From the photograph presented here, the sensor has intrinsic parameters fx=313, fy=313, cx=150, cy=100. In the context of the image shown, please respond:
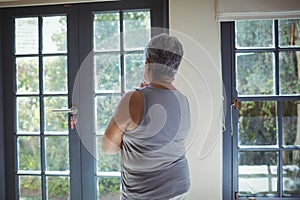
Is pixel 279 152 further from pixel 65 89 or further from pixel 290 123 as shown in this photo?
pixel 65 89

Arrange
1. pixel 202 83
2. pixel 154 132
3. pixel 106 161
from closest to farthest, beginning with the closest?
pixel 154 132
pixel 202 83
pixel 106 161

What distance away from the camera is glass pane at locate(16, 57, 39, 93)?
2.08 metres

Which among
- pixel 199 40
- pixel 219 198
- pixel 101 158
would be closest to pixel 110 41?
pixel 199 40

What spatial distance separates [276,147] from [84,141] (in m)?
1.20

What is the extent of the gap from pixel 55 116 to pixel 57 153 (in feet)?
0.81

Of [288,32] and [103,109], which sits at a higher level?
[288,32]

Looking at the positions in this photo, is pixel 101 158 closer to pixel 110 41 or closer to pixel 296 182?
pixel 110 41

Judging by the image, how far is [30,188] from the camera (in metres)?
2.12

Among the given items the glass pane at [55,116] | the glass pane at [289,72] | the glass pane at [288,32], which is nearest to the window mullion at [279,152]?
the glass pane at [289,72]

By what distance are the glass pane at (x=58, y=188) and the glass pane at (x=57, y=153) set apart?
0.21ft

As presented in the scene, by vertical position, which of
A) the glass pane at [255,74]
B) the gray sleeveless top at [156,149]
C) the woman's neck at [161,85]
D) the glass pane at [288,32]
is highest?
the glass pane at [288,32]

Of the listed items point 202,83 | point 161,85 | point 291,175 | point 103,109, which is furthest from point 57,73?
point 291,175

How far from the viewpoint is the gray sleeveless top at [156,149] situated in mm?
1189

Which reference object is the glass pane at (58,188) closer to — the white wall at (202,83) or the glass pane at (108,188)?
the glass pane at (108,188)
